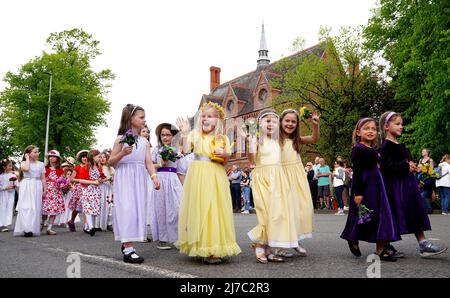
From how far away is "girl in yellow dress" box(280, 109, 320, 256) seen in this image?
5.90 meters

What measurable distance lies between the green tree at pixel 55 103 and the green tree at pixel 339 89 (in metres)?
18.6

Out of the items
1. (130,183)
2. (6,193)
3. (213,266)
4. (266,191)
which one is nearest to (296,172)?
(266,191)

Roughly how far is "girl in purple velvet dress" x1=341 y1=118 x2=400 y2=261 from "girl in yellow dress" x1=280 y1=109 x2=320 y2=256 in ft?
1.83

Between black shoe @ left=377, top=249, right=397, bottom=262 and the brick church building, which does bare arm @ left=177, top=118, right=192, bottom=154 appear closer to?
black shoe @ left=377, top=249, right=397, bottom=262

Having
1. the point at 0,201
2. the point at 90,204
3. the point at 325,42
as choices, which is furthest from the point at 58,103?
the point at 90,204

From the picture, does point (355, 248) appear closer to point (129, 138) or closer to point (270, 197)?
point (270, 197)

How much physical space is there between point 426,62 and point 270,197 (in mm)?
18846

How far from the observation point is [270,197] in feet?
17.9

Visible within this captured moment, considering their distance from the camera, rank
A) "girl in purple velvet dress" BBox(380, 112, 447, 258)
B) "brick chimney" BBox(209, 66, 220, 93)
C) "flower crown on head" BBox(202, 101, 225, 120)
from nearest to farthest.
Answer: "girl in purple velvet dress" BBox(380, 112, 447, 258)
"flower crown on head" BBox(202, 101, 225, 120)
"brick chimney" BBox(209, 66, 220, 93)

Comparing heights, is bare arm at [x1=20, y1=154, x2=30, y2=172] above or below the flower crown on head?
below

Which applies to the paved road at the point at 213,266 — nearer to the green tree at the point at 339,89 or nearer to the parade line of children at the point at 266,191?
the parade line of children at the point at 266,191

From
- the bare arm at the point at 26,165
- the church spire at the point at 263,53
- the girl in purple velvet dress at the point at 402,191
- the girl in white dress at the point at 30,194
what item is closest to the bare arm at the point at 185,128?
the girl in purple velvet dress at the point at 402,191

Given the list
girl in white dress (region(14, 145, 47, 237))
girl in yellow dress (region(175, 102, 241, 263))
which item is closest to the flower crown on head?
girl in yellow dress (region(175, 102, 241, 263))

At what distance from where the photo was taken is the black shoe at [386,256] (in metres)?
5.31
